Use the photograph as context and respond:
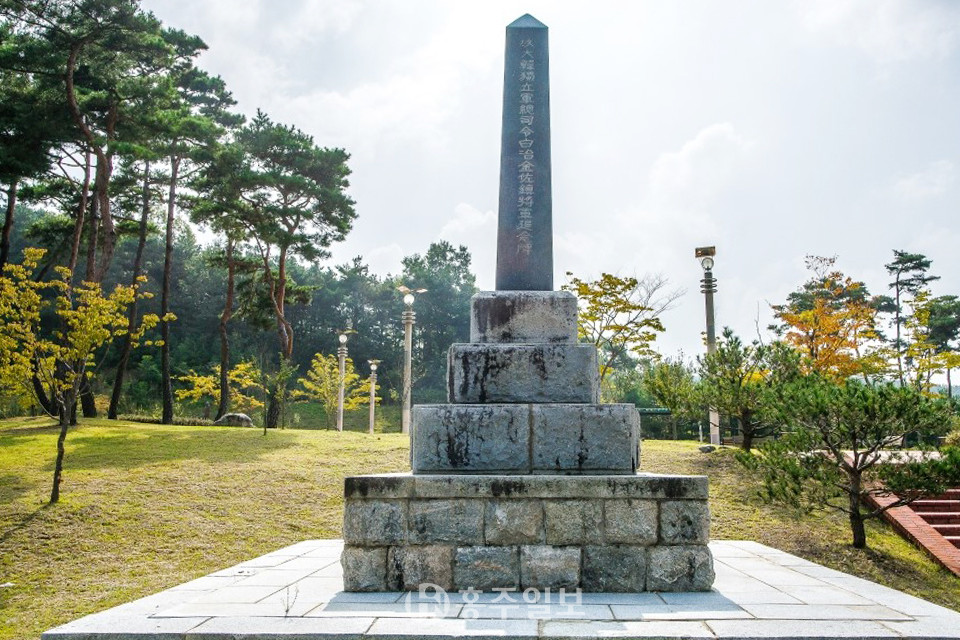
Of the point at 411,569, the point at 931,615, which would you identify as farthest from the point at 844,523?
the point at 411,569

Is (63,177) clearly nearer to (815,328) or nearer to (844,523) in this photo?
(844,523)

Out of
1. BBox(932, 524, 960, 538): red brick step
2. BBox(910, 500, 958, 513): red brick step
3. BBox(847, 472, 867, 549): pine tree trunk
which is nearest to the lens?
BBox(847, 472, 867, 549): pine tree trunk

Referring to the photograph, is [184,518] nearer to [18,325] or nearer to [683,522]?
[18,325]

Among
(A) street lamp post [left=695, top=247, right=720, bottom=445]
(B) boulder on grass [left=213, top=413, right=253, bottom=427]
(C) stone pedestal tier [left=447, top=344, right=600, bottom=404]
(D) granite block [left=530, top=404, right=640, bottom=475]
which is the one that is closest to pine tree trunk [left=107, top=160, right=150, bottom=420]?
(B) boulder on grass [left=213, top=413, right=253, bottom=427]

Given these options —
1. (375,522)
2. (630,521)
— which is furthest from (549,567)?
(375,522)

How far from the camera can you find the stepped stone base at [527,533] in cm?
408

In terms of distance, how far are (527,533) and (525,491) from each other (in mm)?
262

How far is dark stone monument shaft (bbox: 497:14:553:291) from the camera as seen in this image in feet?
18.2

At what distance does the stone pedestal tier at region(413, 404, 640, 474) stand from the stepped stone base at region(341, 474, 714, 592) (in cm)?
27

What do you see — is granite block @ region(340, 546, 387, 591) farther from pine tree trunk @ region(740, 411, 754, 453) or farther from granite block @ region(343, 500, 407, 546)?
pine tree trunk @ region(740, 411, 754, 453)

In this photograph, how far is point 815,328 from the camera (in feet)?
62.7

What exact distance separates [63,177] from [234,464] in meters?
12.5

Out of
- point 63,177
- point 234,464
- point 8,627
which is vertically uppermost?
point 63,177

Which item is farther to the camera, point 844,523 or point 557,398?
point 844,523
